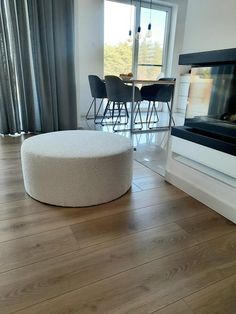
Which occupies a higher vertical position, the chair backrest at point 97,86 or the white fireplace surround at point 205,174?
the chair backrest at point 97,86

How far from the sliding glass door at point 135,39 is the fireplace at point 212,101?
3.75 m

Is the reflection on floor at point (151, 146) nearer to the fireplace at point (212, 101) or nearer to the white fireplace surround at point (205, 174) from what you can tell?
the white fireplace surround at point (205, 174)

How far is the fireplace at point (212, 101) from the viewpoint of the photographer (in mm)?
1415

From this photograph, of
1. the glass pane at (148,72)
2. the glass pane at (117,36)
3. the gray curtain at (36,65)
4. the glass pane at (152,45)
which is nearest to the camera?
the gray curtain at (36,65)

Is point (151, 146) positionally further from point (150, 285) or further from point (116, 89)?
point (150, 285)

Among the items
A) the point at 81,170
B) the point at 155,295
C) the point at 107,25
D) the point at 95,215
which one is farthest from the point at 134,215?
the point at 107,25

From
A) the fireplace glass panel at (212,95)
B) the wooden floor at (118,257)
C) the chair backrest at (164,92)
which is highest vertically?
the fireplace glass panel at (212,95)

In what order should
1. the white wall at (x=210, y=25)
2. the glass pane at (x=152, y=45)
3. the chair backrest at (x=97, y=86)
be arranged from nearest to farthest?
the white wall at (x=210, y=25) < the chair backrest at (x=97, y=86) < the glass pane at (x=152, y=45)

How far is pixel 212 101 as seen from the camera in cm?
162

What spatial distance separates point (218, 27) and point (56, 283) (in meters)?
1.70

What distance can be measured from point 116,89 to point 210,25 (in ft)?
6.93

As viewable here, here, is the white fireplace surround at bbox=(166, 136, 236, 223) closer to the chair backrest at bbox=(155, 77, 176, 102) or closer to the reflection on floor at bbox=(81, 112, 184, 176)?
the reflection on floor at bbox=(81, 112, 184, 176)

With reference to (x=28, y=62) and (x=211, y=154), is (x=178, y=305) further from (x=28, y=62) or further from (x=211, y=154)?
(x=28, y=62)

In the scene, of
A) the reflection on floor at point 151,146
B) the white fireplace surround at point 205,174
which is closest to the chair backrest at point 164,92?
the reflection on floor at point 151,146
